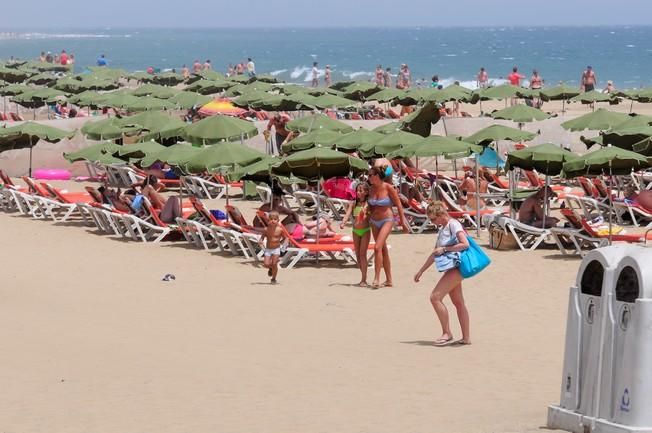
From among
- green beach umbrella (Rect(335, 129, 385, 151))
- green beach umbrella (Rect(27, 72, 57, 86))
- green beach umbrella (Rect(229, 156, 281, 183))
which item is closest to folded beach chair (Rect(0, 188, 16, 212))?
green beach umbrella (Rect(229, 156, 281, 183))

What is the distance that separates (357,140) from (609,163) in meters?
4.67

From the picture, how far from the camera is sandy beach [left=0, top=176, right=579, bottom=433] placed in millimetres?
8086

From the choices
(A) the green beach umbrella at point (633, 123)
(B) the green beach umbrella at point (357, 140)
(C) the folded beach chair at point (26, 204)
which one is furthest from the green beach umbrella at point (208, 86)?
(B) the green beach umbrella at point (357, 140)

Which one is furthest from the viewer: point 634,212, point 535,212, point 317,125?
point 317,125

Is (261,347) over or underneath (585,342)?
underneath

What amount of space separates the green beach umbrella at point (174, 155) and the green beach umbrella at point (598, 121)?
22.2 feet

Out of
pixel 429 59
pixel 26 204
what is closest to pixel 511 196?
pixel 26 204

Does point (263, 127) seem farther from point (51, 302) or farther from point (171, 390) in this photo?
point (171, 390)

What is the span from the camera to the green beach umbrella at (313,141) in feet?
64.4

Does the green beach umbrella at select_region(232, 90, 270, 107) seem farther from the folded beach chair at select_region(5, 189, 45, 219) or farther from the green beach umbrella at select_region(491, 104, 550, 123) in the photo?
the folded beach chair at select_region(5, 189, 45, 219)

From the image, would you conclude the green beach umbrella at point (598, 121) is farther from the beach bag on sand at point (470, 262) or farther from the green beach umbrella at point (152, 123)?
the beach bag on sand at point (470, 262)

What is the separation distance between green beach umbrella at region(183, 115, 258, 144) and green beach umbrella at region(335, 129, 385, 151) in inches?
51.4

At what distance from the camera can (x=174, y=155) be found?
18.0m

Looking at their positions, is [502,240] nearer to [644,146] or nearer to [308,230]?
[308,230]
